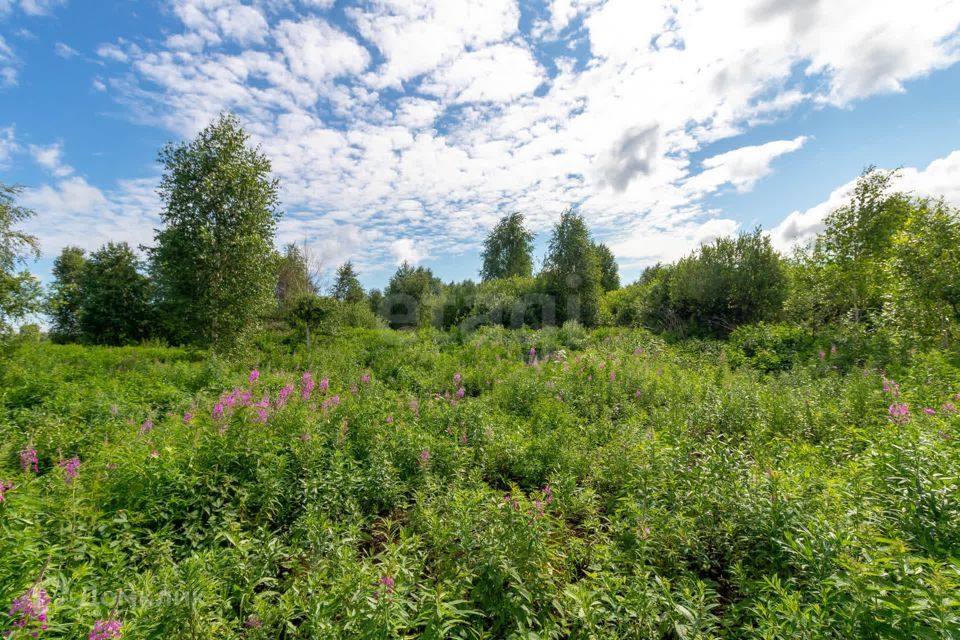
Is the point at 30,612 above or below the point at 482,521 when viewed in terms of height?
Result: above

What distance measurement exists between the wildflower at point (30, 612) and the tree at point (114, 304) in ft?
89.1

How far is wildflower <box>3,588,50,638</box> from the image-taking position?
1478 mm

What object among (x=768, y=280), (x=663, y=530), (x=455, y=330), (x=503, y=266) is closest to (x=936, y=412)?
(x=663, y=530)

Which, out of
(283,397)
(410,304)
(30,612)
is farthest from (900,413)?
(410,304)

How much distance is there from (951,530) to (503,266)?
34.4 m

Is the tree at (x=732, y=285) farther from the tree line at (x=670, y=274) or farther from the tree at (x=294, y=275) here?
the tree at (x=294, y=275)

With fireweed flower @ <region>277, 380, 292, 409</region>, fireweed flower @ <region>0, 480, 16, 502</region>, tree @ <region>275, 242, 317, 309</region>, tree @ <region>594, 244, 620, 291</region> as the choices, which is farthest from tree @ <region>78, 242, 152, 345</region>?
tree @ <region>594, 244, 620, 291</region>

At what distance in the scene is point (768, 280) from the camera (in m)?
13.5

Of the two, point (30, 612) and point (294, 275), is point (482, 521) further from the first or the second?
point (294, 275)

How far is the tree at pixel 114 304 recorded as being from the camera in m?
22.1

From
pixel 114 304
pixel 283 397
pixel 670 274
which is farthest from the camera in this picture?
pixel 114 304

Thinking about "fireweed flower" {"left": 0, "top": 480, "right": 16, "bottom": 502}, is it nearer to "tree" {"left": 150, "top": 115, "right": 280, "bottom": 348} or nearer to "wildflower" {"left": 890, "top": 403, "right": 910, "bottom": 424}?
"wildflower" {"left": 890, "top": 403, "right": 910, "bottom": 424}

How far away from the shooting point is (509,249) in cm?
3578

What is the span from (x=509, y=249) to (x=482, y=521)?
3411cm
